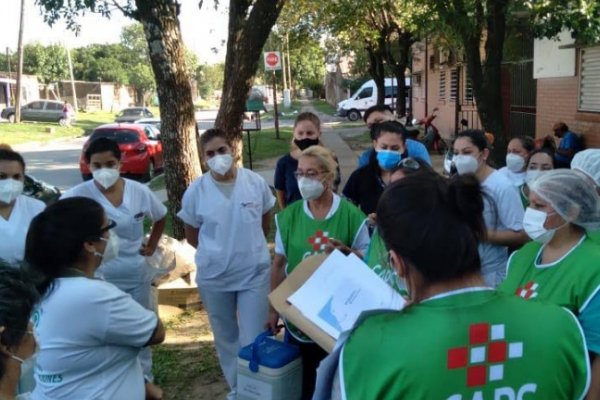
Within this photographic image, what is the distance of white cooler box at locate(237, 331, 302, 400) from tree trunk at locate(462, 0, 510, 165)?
22.7 feet

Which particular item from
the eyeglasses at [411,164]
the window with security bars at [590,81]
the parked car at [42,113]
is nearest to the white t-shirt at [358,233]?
the eyeglasses at [411,164]

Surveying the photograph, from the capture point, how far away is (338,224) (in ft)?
11.4

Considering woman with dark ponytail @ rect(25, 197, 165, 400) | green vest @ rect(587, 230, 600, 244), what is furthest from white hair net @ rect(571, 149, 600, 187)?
woman with dark ponytail @ rect(25, 197, 165, 400)

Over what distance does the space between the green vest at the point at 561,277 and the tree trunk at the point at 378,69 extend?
80.4ft

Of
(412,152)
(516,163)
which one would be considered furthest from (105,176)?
(516,163)

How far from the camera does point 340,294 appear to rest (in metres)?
2.56

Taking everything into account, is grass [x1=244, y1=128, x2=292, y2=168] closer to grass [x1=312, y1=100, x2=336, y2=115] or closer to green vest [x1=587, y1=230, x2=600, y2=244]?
green vest [x1=587, y1=230, x2=600, y2=244]

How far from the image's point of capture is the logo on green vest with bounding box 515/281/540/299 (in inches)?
94.1

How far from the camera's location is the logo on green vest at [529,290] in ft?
7.84

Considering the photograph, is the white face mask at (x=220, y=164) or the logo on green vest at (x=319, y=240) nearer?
the logo on green vest at (x=319, y=240)

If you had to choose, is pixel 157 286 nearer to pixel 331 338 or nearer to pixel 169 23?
pixel 169 23

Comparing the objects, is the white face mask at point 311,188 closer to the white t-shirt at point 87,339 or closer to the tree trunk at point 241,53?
the white t-shirt at point 87,339

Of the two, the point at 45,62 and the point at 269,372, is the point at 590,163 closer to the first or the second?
the point at 269,372

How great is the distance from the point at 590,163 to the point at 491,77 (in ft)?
22.7
